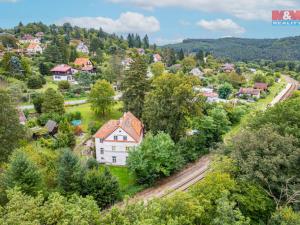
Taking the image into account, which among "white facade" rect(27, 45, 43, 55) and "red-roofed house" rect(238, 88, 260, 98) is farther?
"white facade" rect(27, 45, 43, 55)

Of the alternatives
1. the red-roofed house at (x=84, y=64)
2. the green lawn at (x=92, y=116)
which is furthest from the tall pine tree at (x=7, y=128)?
the red-roofed house at (x=84, y=64)

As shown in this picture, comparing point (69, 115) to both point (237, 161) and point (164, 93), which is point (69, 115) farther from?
point (237, 161)

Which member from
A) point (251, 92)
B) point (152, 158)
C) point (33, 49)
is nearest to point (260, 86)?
point (251, 92)

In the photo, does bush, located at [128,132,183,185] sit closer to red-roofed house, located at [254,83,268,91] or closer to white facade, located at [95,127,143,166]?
white facade, located at [95,127,143,166]

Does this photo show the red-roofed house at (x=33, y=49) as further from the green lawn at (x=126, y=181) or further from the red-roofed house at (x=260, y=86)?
the green lawn at (x=126, y=181)

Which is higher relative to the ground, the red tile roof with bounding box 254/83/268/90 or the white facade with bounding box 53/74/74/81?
the white facade with bounding box 53/74/74/81

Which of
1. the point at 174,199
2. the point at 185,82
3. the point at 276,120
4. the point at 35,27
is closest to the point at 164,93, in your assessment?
the point at 185,82

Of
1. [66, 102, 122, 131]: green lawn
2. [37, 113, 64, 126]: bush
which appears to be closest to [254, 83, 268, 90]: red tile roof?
[66, 102, 122, 131]: green lawn
